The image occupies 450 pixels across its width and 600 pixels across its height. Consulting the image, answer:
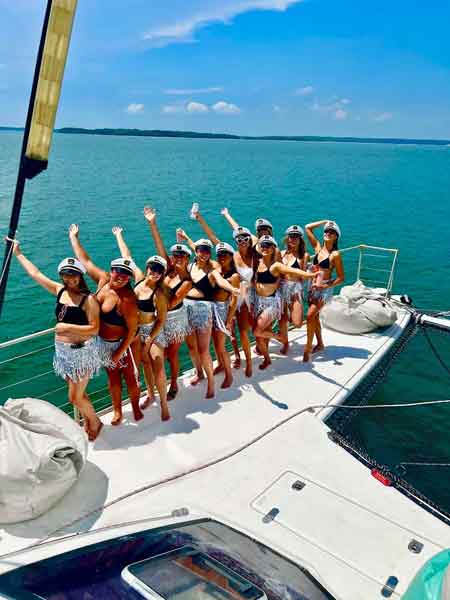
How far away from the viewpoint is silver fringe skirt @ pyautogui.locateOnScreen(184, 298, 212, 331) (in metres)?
5.37

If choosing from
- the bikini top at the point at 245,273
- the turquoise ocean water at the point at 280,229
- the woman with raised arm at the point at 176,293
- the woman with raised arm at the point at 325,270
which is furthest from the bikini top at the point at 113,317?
the woman with raised arm at the point at 325,270

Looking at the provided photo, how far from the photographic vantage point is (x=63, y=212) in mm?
28750

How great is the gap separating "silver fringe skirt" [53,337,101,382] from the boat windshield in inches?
81.3

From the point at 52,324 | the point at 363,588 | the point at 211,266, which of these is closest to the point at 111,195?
the point at 52,324

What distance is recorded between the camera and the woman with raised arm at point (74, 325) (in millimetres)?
4073

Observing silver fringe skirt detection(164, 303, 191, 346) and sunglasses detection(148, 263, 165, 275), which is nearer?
sunglasses detection(148, 263, 165, 275)

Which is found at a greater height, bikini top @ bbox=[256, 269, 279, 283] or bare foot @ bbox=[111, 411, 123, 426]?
bikini top @ bbox=[256, 269, 279, 283]

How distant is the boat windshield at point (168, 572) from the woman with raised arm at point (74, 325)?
2.07m

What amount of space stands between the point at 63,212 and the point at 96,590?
29.0m

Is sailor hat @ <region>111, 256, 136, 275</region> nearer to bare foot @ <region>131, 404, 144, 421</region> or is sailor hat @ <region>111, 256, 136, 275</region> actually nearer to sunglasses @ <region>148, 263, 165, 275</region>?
sunglasses @ <region>148, 263, 165, 275</region>

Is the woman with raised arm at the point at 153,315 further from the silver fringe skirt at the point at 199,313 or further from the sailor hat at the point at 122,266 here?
the silver fringe skirt at the point at 199,313

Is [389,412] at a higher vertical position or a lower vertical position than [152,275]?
lower

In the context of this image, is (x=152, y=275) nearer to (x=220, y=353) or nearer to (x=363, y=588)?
(x=220, y=353)

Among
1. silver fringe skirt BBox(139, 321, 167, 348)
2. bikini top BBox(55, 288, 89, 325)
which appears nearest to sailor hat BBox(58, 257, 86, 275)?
bikini top BBox(55, 288, 89, 325)
